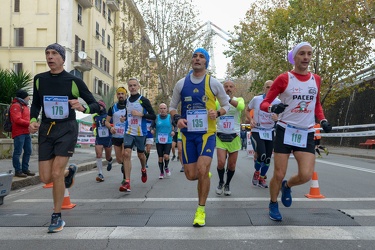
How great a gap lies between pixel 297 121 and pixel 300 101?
246 millimetres

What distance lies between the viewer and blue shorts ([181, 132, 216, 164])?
5405 millimetres

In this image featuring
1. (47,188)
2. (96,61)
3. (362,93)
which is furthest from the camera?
(96,61)

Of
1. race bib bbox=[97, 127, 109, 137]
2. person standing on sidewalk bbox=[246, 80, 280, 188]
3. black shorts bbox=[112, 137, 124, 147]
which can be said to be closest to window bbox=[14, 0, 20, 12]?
race bib bbox=[97, 127, 109, 137]

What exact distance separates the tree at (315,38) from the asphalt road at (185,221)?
44.5ft

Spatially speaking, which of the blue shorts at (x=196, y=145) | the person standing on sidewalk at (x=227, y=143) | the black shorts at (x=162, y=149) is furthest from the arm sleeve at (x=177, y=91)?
the black shorts at (x=162, y=149)

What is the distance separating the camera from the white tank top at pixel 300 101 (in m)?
5.29

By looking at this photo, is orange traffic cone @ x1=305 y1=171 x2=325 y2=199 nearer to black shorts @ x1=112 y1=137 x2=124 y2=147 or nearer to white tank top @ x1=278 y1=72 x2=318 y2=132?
white tank top @ x1=278 y1=72 x2=318 y2=132

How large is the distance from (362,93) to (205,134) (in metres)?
29.3

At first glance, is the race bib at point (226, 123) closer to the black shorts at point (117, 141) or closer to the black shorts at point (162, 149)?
the black shorts at point (117, 141)

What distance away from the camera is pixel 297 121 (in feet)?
17.4
